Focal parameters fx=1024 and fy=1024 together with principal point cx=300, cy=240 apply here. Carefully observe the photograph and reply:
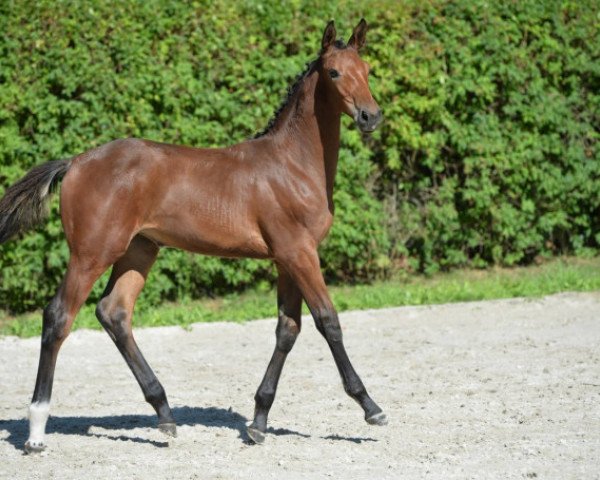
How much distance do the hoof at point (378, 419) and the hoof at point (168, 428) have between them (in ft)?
3.76

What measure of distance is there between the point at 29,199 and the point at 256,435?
6.38ft

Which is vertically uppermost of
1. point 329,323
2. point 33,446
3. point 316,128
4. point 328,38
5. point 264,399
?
point 328,38

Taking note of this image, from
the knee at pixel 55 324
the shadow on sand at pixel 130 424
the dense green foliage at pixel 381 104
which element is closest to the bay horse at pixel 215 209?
the knee at pixel 55 324

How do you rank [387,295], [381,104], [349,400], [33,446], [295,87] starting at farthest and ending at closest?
[381,104] < [387,295] < [349,400] < [295,87] < [33,446]

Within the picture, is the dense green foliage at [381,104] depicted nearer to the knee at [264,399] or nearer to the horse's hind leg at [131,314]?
the horse's hind leg at [131,314]

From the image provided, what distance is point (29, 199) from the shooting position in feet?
20.1

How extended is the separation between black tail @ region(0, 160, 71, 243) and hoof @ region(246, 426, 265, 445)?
179cm

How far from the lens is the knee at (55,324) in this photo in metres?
5.79

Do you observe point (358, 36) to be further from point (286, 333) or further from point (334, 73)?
point (286, 333)

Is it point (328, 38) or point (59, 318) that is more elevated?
point (328, 38)

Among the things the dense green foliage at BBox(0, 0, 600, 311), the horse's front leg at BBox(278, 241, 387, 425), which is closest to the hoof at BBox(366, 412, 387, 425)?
the horse's front leg at BBox(278, 241, 387, 425)

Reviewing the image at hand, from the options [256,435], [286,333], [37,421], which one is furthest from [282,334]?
[37,421]

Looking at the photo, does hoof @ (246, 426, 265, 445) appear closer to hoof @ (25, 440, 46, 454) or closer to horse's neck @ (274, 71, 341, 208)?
hoof @ (25, 440, 46, 454)

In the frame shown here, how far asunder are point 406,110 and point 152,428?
5.55 meters
